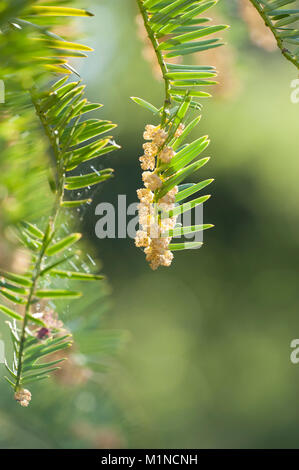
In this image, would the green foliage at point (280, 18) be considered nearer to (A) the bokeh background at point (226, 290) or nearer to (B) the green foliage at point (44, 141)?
(B) the green foliage at point (44, 141)

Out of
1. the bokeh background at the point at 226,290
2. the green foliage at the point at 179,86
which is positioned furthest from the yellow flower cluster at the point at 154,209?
the bokeh background at the point at 226,290

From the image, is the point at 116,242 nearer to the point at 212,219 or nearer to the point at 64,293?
the point at 212,219

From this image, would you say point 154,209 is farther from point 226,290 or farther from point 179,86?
point 226,290

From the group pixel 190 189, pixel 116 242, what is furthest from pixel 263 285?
pixel 190 189

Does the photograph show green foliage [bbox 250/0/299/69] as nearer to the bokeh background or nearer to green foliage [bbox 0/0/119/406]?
green foliage [bbox 0/0/119/406]

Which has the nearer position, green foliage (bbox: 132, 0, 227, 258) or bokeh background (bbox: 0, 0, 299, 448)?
green foliage (bbox: 132, 0, 227, 258)

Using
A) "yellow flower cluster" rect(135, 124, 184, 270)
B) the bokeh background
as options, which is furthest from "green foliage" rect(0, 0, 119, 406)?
the bokeh background

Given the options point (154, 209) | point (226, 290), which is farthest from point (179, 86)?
point (226, 290)
